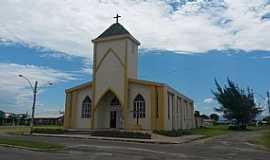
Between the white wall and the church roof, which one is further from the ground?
the church roof

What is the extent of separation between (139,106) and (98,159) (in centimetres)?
2534

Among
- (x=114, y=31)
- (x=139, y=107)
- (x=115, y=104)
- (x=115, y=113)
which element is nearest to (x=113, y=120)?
(x=115, y=113)

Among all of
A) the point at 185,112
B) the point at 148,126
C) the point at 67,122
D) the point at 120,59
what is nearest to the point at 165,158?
the point at 148,126

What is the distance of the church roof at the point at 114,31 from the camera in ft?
137

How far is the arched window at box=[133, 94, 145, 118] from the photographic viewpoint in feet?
125

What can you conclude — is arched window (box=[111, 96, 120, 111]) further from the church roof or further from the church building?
the church roof

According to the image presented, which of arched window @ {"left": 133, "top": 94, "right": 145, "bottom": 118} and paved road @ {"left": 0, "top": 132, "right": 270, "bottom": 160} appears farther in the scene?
arched window @ {"left": 133, "top": 94, "right": 145, "bottom": 118}

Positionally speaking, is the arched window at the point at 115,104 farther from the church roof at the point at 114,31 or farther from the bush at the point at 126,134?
the bush at the point at 126,134

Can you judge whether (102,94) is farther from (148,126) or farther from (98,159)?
(98,159)

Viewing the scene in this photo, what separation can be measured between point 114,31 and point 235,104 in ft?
107

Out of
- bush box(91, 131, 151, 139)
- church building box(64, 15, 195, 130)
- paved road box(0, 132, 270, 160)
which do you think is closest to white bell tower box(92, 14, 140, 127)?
church building box(64, 15, 195, 130)

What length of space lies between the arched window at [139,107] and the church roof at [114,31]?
8.87 metres

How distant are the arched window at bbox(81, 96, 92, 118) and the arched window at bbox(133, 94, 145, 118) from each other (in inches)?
267

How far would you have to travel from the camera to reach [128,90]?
3909 cm
